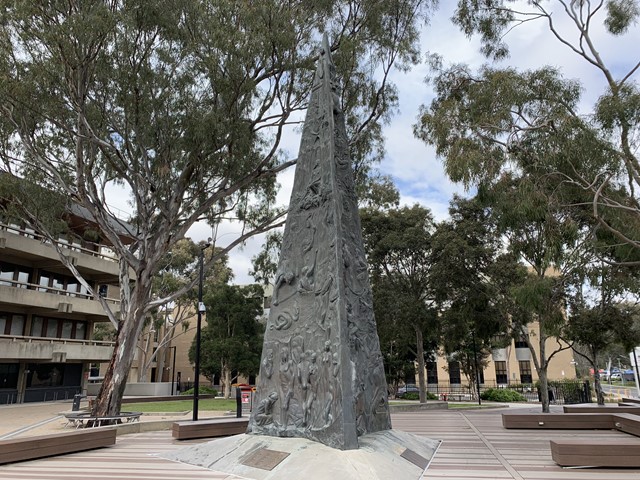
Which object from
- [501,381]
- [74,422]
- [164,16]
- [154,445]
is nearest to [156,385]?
[74,422]

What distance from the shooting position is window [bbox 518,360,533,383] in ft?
142

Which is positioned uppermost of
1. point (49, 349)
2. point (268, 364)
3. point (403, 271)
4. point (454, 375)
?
point (403, 271)

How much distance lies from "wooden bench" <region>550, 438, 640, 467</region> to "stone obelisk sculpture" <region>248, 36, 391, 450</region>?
10.4ft

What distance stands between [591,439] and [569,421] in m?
3.32

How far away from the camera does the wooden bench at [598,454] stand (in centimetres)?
707

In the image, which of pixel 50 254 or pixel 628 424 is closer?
pixel 628 424

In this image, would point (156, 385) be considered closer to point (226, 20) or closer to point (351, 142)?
point (351, 142)

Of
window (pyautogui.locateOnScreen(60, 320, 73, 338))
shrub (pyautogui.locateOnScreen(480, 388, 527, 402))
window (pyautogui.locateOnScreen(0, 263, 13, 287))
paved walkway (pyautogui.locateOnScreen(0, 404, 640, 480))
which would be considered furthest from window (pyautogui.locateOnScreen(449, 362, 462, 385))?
window (pyautogui.locateOnScreen(0, 263, 13, 287))

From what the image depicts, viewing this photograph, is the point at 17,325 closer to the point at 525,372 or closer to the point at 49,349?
the point at 49,349

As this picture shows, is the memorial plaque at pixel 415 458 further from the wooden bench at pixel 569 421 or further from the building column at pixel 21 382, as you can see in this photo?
the building column at pixel 21 382

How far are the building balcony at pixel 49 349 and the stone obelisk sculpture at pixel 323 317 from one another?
1913 centimetres

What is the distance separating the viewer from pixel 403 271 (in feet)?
73.5

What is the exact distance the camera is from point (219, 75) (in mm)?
14008

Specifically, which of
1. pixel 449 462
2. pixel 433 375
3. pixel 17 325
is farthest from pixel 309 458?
pixel 433 375
